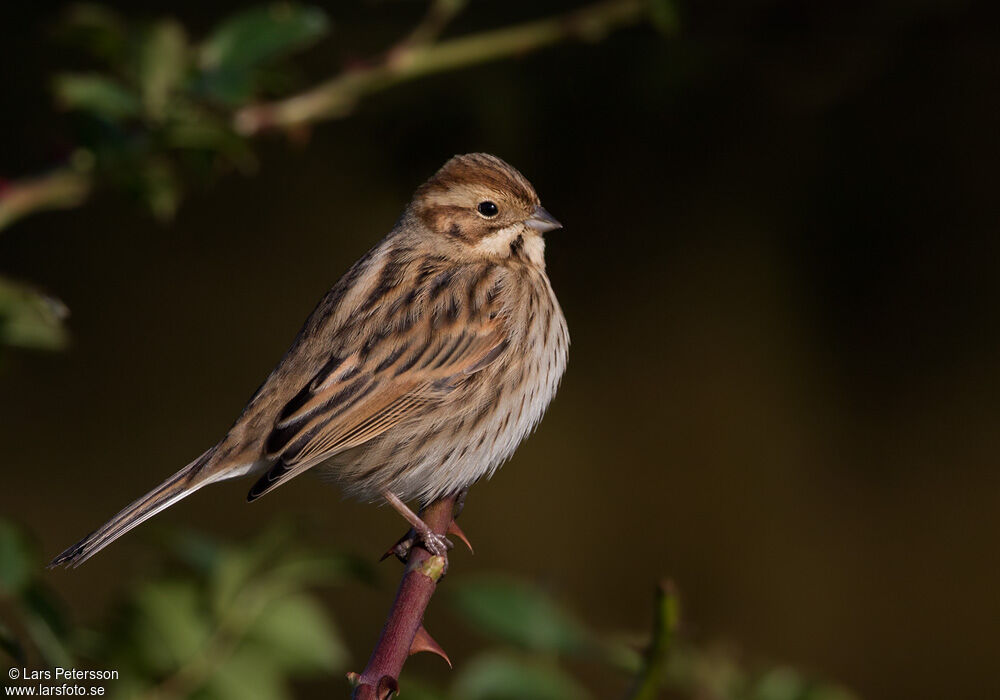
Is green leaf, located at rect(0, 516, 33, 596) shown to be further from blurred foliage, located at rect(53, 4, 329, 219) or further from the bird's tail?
blurred foliage, located at rect(53, 4, 329, 219)

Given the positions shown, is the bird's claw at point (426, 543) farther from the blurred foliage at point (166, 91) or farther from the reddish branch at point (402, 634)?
the blurred foliage at point (166, 91)

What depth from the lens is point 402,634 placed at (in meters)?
1.45

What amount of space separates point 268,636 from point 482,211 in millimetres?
1171

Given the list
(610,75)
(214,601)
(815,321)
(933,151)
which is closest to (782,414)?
(815,321)

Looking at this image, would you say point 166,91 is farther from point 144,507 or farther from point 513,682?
point 513,682

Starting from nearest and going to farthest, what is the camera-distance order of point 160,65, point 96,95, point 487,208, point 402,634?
point 402,634, point 96,95, point 160,65, point 487,208

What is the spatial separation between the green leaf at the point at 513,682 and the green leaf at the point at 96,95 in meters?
1.18

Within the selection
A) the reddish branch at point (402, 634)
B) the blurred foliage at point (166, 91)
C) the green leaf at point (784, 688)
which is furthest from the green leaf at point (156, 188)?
the green leaf at point (784, 688)

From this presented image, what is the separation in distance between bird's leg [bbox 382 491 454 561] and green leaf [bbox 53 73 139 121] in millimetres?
915

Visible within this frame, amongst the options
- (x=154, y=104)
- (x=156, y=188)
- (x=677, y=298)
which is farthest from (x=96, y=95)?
(x=677, y=298)

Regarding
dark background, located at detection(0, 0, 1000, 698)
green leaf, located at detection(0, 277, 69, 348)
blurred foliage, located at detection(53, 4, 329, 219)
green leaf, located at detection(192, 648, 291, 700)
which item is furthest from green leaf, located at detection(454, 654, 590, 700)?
dark background, located at detection(0, 0, 1000, 698)

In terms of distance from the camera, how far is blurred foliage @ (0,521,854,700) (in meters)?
1.70

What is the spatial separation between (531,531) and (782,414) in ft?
3.30

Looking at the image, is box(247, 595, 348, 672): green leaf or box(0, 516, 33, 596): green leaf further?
box(247, 595, 348, 672): green leaf
